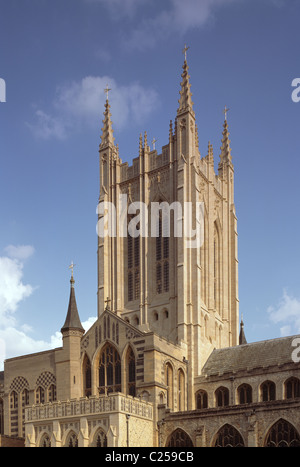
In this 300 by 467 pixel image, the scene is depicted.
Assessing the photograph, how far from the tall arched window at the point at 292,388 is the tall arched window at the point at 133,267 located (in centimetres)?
2123

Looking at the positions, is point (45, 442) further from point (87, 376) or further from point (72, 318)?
point (72, 318)

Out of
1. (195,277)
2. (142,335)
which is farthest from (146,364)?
(195,277)

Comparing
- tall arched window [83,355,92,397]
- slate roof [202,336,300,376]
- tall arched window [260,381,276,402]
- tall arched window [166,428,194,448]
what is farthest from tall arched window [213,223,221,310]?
tall arched window [166,428,194,448]

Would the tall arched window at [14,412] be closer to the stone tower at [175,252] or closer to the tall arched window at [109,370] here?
the tall arched window at [109,370]

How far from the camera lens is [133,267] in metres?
81.4

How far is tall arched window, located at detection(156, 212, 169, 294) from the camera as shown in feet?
257

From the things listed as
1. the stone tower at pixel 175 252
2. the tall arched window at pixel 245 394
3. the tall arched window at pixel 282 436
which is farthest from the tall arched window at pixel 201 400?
the tall arched window at pixel 282 436

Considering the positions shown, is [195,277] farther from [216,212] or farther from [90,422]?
[90,422]

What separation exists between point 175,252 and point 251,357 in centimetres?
1391

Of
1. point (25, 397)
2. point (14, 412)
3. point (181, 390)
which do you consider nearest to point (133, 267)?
point (181, 390)

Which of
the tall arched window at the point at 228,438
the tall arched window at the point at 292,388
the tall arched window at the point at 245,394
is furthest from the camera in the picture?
the tall arched window at the point at 245,394

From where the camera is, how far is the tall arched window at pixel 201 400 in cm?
7000

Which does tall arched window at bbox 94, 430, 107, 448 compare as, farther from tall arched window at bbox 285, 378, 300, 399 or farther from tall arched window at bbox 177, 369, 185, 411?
tall arched window at bbox 285, 378, 300, 399
